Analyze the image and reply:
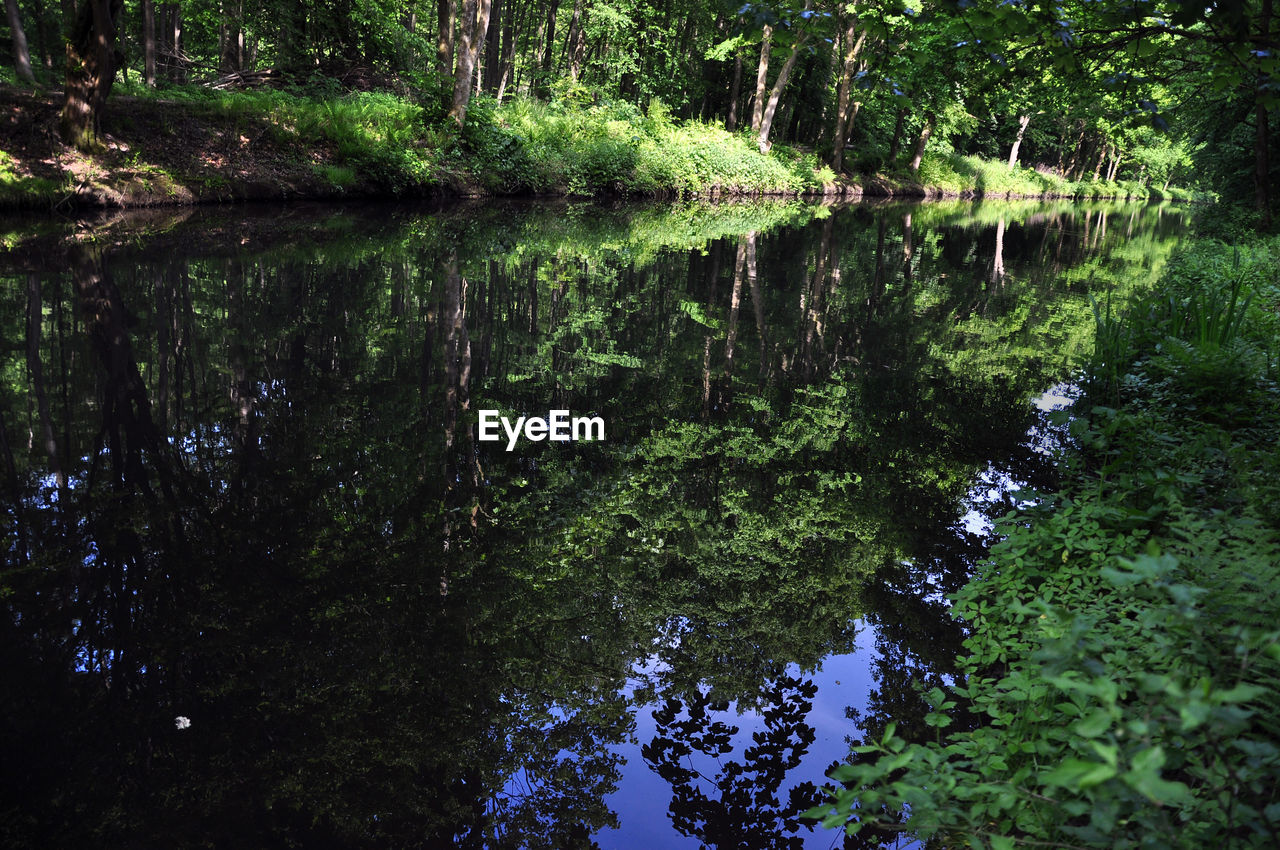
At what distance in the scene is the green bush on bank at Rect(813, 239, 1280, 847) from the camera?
5.44 ft

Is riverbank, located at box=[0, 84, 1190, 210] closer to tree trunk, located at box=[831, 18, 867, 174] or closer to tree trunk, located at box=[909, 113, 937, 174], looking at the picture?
tree trunk, located at box=[831, 18, 867, 174]

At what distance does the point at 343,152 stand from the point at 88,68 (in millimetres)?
5413

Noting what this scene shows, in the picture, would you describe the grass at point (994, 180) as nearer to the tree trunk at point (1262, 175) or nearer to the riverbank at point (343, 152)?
the riverbank at point (343, 152)

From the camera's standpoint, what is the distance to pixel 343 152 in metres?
18.5

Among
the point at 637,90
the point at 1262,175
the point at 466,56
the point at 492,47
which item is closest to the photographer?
the point at 1262,175

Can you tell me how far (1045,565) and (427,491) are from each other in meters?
3.37

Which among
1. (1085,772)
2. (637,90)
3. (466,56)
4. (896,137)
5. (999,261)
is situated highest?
(637,90)

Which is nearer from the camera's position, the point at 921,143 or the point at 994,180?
the point at 921,143

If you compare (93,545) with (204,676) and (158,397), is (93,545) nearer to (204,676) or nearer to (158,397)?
(204,676)

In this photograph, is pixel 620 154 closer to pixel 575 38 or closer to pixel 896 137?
pixel 575 38

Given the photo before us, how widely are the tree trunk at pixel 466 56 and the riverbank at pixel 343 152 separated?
0.52m

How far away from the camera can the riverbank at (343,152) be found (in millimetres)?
13992

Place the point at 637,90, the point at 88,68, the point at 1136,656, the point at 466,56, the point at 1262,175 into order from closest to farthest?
the point at 1136,656
the point at 88,68
the point at 1262,175
the point at 466,56
the point at 637,90

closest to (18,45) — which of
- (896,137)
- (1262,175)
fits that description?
(1262,175)
